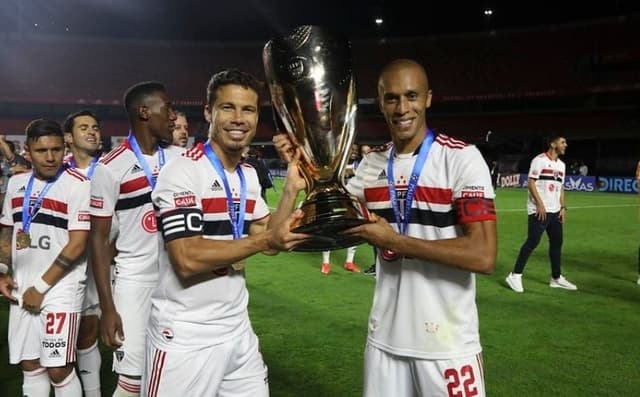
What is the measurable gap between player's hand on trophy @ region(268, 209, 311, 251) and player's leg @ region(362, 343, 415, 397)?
2.38 feet

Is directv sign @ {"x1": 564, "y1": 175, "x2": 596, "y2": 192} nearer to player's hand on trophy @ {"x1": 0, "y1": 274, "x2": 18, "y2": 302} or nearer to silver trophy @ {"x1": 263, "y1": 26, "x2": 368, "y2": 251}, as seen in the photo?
player's hand on trophy @ {"x1": 0, "y1": 274, "x2": 18, "y2": 302}

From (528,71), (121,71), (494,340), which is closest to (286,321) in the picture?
(494,340)

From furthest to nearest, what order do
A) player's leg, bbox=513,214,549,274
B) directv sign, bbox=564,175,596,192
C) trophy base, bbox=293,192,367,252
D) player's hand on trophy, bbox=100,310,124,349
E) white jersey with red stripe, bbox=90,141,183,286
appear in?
directv sign, bbox=564,175,596,192, player's leg, bbox=513,214,549,274, white jersey with red stripe, bbox=90,141,183,286, player's hand on trophy, bbox=100,310,124,349, trophy base, bbox=293,192,367,252

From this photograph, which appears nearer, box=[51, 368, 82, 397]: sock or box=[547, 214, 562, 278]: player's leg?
box=[51, 368, 82, 397]: sock

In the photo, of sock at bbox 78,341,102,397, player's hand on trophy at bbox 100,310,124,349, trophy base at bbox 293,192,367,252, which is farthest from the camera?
sock at bbox 78,341,102,397

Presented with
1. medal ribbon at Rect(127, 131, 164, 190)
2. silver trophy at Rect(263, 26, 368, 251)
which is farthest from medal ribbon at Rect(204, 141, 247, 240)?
medal ribbon at Rect(127, 131, 164, 190)

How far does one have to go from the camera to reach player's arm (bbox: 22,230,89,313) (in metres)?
2.98

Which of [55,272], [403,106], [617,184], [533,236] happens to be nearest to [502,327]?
[533,236]

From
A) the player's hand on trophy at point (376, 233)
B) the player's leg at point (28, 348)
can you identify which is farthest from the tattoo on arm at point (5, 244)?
the player's hand on trophy at point (376, 233)

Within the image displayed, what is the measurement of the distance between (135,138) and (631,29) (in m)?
34.8

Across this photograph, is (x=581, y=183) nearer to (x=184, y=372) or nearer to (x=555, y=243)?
(x=555, y=243)

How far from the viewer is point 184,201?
6.53 ft

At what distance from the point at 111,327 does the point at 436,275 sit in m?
1.64

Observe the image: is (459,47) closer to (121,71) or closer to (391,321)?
(121,71)
